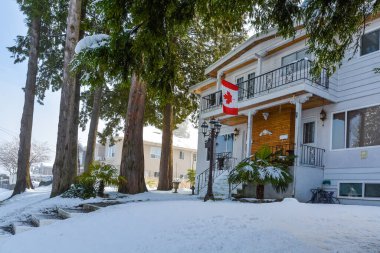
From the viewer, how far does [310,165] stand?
41.0ft

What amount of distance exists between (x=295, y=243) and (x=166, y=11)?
4.03m

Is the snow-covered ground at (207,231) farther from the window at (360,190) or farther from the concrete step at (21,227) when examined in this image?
the window at (360,190)

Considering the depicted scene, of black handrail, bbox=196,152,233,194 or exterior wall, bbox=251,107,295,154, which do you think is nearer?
exterior wall, bbox=251,107,295,154

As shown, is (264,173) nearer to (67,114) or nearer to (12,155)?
(67,114)

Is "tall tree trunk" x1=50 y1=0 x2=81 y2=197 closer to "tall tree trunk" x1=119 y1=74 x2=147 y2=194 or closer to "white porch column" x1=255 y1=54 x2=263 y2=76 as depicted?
"tall tree trunk" x1=119 y1=74 x2=147 y2=194

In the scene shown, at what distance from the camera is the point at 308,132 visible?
546 inches

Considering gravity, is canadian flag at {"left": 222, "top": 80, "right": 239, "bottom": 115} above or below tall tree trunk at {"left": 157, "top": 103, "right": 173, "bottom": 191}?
above

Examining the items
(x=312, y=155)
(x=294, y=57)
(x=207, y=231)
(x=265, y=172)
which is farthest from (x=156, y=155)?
(x=207, y=231)

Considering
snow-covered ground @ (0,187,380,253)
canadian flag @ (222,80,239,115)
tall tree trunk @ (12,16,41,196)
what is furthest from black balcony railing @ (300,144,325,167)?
tall tree trunk @ (12,16,41,196)

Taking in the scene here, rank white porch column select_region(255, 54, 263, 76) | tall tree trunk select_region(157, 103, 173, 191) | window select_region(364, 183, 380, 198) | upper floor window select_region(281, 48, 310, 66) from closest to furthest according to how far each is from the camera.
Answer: window select_region(364, 183, 380, 198) → upper floor window select_region(281, 48, 310, 66) → white porch column select_region(255, 54, 263, 76) → tall tree trunk select_region(157, 103, 173, 191)

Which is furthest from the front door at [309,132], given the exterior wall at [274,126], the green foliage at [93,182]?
the green foliage at [93,182]

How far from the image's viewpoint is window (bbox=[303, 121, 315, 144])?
44.9ft

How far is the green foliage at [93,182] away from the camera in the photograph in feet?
43.9

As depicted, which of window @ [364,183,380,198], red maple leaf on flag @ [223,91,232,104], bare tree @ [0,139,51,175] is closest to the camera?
window @ [364,183,380,198]
